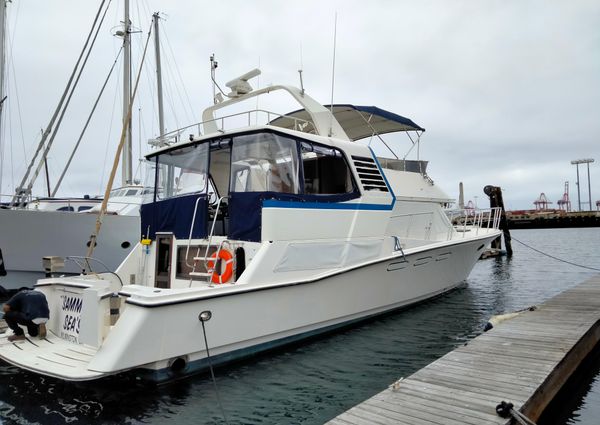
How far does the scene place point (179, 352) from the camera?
484 cm

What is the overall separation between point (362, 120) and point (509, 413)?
712cm

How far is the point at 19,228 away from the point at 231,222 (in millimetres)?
8896

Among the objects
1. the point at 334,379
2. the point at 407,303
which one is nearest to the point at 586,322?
the point at 407,303

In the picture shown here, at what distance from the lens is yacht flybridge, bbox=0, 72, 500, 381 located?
4797 millimetres

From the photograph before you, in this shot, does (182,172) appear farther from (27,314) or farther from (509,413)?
(509,413)

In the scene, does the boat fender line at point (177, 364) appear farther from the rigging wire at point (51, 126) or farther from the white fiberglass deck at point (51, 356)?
the rigging wire at point (51, 126)

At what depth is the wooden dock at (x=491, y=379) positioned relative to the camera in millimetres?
3523

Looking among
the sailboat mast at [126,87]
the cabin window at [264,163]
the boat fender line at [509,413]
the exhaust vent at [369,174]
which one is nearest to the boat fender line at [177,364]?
the cabin window at [264,163]

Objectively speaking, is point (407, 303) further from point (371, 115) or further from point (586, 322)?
point (371, 115)

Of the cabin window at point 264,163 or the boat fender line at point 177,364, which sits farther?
the cabin window at point 264,163

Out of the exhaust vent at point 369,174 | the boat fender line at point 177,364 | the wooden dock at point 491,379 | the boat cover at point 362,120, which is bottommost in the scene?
the boat fender line at point 177,364

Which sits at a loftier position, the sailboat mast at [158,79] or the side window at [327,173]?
the sailboat mast at [158,79]

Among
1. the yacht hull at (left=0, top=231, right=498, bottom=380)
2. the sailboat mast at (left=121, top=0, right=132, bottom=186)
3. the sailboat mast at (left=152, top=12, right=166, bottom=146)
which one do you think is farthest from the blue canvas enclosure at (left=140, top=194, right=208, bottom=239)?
the sailboat mast at (left=152, top=12, right=166, bottom=146)

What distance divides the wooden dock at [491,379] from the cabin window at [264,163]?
3.12 m
